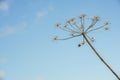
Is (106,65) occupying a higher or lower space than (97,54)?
lower

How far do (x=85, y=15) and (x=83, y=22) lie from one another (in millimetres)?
380

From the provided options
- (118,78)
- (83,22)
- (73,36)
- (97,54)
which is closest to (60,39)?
(73,36)

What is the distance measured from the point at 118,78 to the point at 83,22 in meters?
2.69

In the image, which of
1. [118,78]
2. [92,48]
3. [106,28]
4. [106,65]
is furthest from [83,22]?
[118,78]

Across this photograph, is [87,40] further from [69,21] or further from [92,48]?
[69,21]

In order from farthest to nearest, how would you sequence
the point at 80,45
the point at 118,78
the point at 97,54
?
1. the point at 80,45
2. the point at 97,54
3. the point at 118,78

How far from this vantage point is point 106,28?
8.56 metres

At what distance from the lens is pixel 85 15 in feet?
29.1

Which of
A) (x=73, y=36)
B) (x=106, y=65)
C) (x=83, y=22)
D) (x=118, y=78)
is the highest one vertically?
(x=83, y=22)

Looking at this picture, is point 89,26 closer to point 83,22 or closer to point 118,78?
point 83,22

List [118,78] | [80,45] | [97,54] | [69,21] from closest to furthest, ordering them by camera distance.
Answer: [118,78] < [97,54] < [80,45] < [69,21]

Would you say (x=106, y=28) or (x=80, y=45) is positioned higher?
(x=106, y=28)

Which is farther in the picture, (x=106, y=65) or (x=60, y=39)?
(x=60, y=39)

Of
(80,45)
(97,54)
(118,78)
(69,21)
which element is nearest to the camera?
(118,78)
